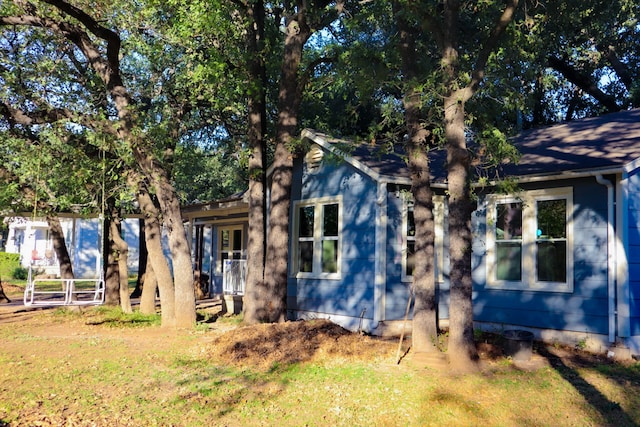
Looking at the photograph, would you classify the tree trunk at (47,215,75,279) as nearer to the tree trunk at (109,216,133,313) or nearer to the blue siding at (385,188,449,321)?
the tree trunk at (109,216,133,313)

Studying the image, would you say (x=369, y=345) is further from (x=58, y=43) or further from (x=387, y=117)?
(x=58, y=43)

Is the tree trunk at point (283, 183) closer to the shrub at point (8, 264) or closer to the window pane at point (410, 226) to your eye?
the window pane at point (410, 226)

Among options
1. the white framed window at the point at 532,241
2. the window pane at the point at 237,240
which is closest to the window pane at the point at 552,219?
the white framed window at the point at 532,241

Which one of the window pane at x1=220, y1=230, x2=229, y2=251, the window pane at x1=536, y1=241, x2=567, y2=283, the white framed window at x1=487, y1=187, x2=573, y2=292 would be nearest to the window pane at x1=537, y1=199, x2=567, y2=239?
the white framed window at x1=487, y1=187, x2=573, y2=292

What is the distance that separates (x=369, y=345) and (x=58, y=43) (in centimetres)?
1071

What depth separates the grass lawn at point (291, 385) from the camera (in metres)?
6.30

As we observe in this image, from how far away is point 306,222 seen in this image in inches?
525

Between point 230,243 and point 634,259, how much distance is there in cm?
1297

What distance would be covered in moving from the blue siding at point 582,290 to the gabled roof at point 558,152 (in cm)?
44

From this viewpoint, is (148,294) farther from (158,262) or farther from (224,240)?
(224,240)

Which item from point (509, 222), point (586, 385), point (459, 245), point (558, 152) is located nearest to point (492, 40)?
point (459, 245)

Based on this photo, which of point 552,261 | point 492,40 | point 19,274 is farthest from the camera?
point 19,274

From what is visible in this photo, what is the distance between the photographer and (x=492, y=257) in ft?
37.0

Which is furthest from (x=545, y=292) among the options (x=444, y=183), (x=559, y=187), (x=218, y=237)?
(x=218, y=237)
